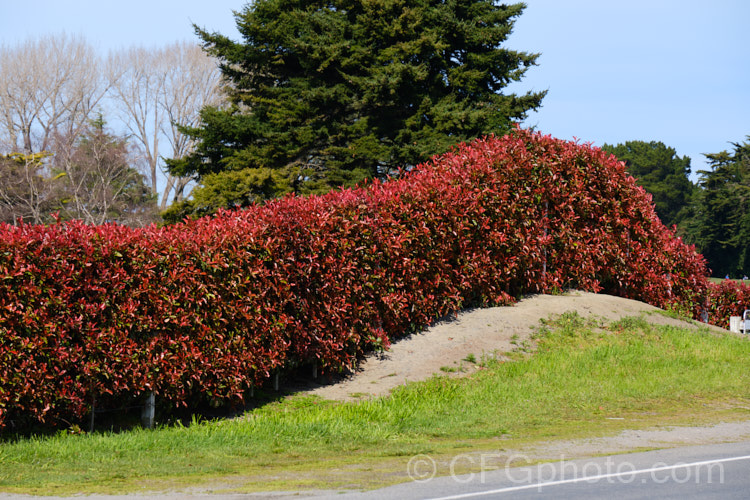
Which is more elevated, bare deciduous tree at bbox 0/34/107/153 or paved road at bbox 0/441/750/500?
bare deciduous tree at bbox 0/34/107/153

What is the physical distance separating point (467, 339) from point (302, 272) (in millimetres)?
3613

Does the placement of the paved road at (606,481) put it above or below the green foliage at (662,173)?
below

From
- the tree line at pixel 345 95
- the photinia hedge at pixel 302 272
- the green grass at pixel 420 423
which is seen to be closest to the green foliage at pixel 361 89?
the tree line at pixel 345 95

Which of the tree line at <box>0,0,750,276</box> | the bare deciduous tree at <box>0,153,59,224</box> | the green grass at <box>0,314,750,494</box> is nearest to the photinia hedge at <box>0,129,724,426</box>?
the green grass at <box>0,314,750,494</box>

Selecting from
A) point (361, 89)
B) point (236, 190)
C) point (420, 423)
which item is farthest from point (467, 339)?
point (361, 89)

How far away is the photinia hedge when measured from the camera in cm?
837

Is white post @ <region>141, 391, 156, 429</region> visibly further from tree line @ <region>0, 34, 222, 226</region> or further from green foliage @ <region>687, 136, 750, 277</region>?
green foliage @ <region>687, 136, 750, 277</region>

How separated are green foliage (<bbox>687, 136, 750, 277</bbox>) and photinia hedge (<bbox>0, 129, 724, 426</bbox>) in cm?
5677

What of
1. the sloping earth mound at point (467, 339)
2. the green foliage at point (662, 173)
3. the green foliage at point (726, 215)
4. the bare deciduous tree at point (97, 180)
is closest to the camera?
the sloping earth mound at point (467, 339)

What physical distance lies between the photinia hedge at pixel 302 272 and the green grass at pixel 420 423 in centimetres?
83

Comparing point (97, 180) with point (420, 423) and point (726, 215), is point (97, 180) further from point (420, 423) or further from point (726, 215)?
point (726, 215)

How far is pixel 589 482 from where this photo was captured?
598 centimetres

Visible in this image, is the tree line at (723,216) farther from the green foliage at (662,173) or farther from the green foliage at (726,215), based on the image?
the green foliage at (662,173)

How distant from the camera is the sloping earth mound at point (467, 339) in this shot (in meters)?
11.1
